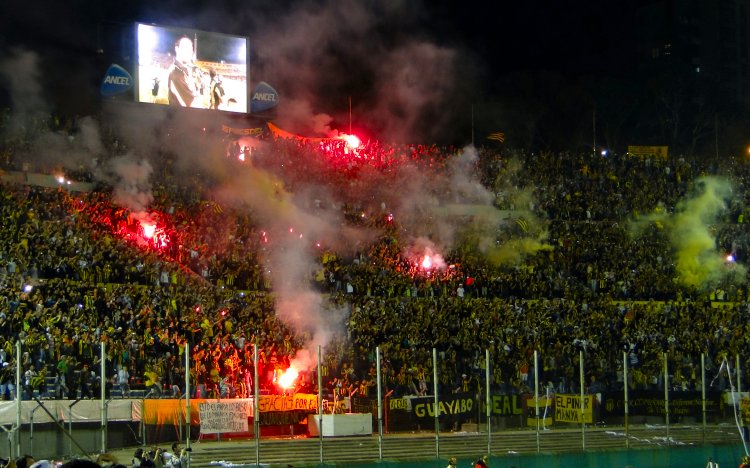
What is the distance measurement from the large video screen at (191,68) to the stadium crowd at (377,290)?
271 centimetres

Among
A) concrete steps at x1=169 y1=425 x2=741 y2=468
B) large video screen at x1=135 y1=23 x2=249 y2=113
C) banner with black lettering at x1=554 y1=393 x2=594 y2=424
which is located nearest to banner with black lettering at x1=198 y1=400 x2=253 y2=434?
concrete steps at x1=169 y1=425 x2=741 y2=468

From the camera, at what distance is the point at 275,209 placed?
125 feet

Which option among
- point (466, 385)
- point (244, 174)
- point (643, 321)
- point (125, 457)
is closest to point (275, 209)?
point (244, 174)

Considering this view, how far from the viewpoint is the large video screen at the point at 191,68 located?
38.2m

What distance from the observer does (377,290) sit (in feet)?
119

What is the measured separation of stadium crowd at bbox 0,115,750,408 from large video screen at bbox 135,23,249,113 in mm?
2706

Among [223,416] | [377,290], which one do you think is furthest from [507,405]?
[223,416]

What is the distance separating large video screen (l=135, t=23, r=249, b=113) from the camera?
125 feet

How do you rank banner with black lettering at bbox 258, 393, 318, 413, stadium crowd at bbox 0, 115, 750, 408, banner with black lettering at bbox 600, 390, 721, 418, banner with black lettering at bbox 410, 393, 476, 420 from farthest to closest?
1. banner with black lettering at bbox 600, 390, 721, 418
2. banner with black lettering at bbox 410, 393, 476, 420
3. stadium crowd at bbox 0, 115, 750, 408
4. banner with black lettering at bbox 258, 393, 318, 413

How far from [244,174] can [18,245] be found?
11474 millimetres

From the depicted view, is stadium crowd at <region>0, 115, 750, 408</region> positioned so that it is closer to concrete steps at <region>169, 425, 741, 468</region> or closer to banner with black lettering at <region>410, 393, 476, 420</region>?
banner with black lettering at <region>410, 393, 476, 420</region>

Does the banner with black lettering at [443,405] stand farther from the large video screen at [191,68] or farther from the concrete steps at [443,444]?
the large video screen at [191,68]

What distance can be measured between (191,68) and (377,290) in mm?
11445

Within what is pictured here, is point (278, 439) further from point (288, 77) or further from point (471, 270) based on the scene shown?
point (288, 77)
